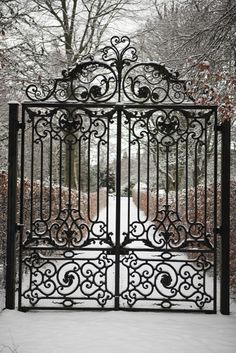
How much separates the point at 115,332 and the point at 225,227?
80.9 inches

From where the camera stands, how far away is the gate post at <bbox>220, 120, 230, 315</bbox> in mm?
6016

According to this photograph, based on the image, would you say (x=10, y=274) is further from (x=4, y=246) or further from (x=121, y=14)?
(x=121, y=14)

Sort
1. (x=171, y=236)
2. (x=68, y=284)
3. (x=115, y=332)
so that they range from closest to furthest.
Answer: (x=115, y=332), (x=68, y=284), (x=171, y=236)

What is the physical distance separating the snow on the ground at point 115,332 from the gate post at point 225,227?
9.8 inches

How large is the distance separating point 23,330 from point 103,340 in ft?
3.33

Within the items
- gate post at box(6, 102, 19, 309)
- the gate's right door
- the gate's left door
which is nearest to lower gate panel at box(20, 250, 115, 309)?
the gate's left door

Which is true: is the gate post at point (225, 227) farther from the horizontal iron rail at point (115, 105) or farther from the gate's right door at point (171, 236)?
the horizontal iron rail at point (115, 105)

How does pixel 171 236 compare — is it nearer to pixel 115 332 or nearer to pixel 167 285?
pixel 167 285

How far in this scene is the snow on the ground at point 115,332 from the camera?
15.7 feet

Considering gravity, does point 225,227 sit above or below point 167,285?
above

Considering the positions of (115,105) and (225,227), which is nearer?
(225,227)

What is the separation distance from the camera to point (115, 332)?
17.4 feet

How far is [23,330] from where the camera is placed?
5.29 meters

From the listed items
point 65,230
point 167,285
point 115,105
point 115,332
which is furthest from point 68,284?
point 115,105
